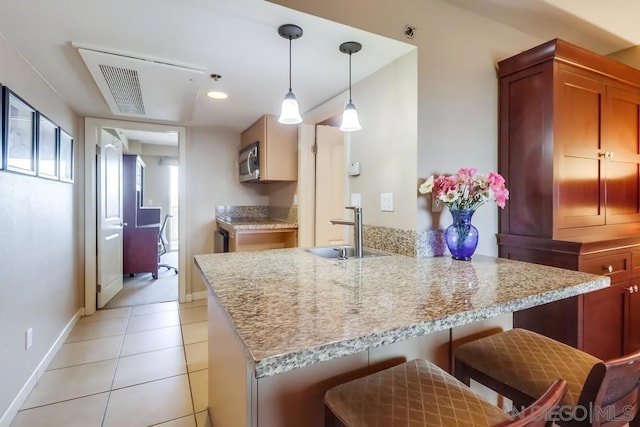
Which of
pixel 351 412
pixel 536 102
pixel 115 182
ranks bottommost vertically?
pixel 351 412

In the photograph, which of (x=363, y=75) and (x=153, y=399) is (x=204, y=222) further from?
(x=363, y=75)

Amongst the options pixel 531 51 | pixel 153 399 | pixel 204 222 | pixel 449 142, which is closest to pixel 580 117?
pixel 531 51

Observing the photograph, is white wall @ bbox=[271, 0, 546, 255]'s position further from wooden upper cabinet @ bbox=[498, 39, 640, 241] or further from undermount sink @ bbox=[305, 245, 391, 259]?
undermount sink @ bbox=[305, 245, 391, 259]

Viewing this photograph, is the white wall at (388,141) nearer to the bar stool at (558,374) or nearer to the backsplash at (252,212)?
the bar stool at (558,374)

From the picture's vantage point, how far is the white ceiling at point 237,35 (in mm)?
1446

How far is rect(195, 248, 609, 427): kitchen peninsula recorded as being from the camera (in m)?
0.71

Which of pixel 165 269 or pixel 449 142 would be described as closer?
pixel 449 142

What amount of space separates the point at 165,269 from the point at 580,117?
18.5 ft

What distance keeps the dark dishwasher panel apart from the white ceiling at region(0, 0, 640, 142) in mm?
1537

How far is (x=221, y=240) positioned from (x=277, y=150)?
3.97 ft

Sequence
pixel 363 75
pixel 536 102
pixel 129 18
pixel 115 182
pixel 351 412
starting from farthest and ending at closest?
1. pixel 115 182
2. pixel 363 75
3. pixel 536 102
4. pixel 129 18
5. pixel 351 412

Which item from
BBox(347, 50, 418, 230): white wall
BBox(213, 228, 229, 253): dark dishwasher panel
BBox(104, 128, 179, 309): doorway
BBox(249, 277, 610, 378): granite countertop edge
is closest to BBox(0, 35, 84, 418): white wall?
BBox(104, 128, 179, 309): doorway

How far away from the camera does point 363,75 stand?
209cm

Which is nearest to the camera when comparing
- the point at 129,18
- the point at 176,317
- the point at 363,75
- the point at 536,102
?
the point at 129,18
